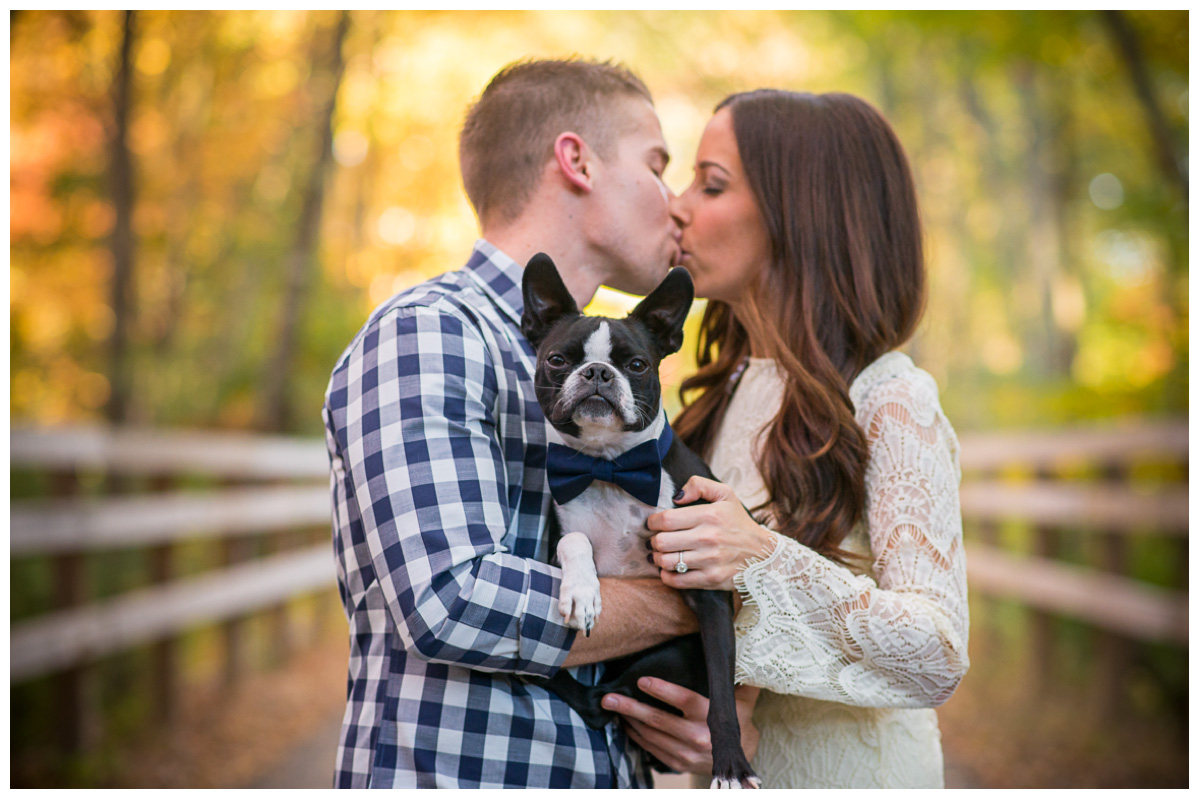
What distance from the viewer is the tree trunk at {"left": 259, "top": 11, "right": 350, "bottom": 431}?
28.8ft

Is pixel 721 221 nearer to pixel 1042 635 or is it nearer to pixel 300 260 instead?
pixel 1042 635

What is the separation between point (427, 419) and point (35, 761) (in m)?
4.86

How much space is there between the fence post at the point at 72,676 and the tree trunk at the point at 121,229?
1729 mm

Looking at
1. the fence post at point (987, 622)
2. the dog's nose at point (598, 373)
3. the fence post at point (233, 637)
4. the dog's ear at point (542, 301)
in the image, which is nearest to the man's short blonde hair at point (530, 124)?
the dog's ear at point (542, 301)

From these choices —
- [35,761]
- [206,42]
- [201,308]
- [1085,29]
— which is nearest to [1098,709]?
[1085,29]

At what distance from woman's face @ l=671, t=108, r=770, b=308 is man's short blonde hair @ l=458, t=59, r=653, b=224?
0.25m

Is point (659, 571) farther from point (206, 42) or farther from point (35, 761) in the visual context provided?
point (206, 42)

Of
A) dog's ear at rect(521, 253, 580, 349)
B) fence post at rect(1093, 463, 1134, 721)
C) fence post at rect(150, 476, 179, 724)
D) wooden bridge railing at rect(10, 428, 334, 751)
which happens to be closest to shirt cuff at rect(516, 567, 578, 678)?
dog's ear at rect(521, 253, 580, 349)

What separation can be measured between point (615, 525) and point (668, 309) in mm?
499

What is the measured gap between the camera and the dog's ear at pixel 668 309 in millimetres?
1915

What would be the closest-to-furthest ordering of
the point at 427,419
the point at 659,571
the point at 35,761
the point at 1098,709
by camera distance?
the point at 427,419, the point at 659,571, the point at 35,761, the point at 1098,709

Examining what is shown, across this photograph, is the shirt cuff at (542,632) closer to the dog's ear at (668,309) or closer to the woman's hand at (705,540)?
the woman's hand at (705,540)

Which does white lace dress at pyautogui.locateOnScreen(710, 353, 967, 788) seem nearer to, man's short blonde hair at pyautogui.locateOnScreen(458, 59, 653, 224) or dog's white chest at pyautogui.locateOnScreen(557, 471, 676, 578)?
dog's white chest at pyautogui.locateOnScreen(557, 471, 676, 578)

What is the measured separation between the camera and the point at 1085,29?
684 centimetres
